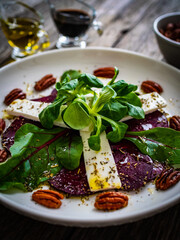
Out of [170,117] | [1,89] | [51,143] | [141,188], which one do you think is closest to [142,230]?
[141,188]

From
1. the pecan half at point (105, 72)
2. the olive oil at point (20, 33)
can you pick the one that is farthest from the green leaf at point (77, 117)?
the olive oil at point (20, 33)

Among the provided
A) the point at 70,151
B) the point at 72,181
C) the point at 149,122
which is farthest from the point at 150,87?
the point at 72,181

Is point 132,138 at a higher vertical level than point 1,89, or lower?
lower

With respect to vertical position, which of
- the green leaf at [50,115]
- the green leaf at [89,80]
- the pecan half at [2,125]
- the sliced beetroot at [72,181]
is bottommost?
the sliced beetroot at [72,181]

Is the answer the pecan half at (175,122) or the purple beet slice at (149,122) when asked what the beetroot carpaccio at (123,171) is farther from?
the pecan half at (175,122)

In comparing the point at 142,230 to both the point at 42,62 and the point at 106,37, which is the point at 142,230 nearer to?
the point at 42,62

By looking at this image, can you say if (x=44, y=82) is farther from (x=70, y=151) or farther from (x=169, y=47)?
(x=169, y=47)
